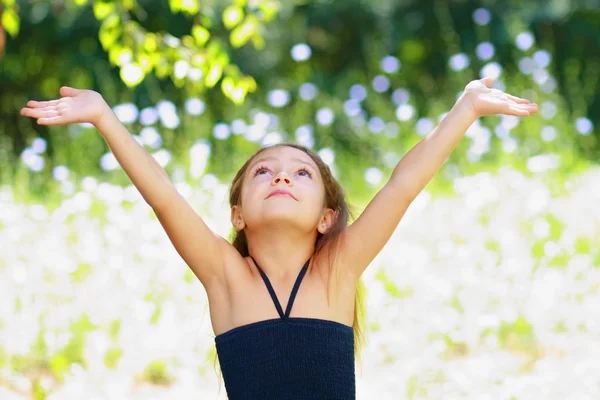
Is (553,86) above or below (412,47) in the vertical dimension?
below

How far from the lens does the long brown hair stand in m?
2.42

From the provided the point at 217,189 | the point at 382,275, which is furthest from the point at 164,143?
the point at 382,275

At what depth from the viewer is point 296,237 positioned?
7.76ft

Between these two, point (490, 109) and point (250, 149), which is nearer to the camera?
point (490, 109)

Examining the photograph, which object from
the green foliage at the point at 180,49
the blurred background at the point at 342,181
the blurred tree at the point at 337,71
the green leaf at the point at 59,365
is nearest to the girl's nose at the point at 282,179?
the blurred background at the point at 342,181

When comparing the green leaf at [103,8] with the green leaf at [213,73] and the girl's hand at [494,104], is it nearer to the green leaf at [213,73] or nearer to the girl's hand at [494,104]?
the green leaf at [213,73]

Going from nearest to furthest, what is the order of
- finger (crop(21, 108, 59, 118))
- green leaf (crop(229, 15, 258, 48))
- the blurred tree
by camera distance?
finger (crop(21, 108, 59, 118)), green leaf (crop(229, 15, 258, 48)), the blurred tree

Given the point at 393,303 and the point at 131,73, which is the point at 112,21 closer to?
the point at 131,73

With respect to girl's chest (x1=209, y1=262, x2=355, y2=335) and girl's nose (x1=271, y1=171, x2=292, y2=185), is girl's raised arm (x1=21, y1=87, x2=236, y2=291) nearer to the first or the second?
girl's chest (x1=209, y1=262, x2=355, y2=335)

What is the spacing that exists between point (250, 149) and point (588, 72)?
9.63 ft

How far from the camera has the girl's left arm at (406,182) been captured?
92.7 inches

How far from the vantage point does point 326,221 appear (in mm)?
2475

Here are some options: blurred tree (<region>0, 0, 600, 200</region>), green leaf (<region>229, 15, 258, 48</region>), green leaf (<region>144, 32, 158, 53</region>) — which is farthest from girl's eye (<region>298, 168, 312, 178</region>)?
blurred tree (<region>0, 0, 600, 200</region>)

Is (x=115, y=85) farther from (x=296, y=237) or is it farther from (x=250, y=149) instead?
(x=296, y=237)
